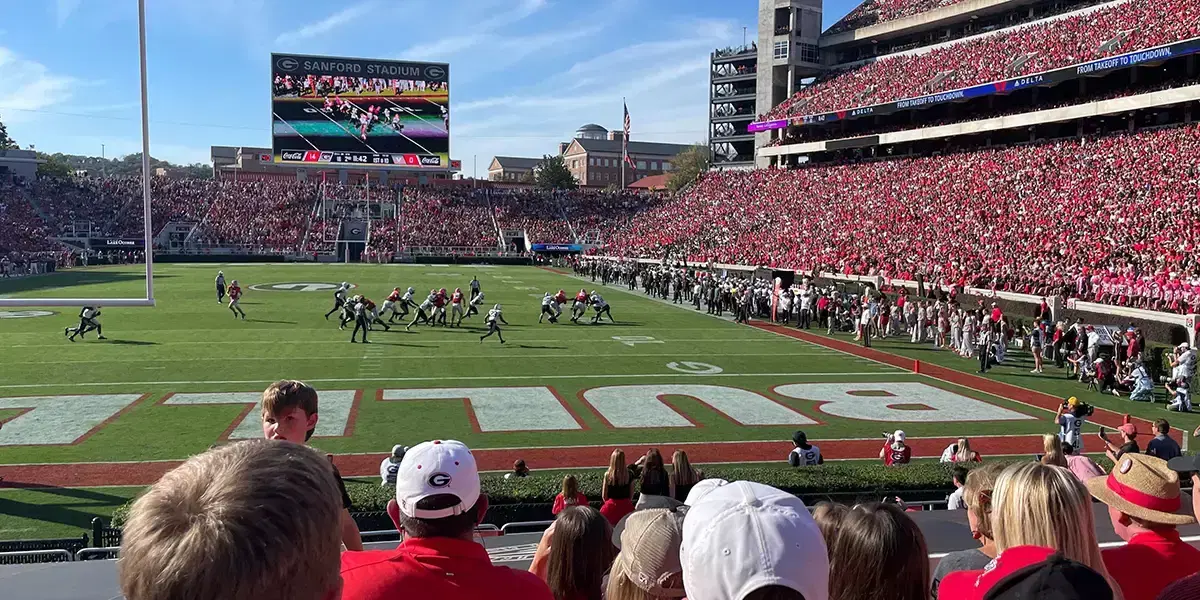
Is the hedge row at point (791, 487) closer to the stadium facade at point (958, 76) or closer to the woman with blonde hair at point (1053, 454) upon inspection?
the woman with blonde hair at point (1053, 454)

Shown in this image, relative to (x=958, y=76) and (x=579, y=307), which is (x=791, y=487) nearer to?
(x=579, y=307)

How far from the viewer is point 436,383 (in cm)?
1631

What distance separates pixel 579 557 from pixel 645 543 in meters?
0.96

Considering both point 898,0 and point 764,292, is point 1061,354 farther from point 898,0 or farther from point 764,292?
point 898,0

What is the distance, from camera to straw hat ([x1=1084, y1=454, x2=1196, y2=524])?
3160mm

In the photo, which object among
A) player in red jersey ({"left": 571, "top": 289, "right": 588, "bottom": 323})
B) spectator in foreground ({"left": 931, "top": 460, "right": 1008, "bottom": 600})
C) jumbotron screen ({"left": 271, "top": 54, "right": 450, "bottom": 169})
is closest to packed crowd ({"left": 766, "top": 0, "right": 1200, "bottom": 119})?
jumbotron screen ({"left": 271, "top": 54, "right": 450, "bottom": 169})

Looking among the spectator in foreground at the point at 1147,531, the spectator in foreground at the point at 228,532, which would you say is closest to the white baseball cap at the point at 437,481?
the spectator in foreground at the point at 228,532

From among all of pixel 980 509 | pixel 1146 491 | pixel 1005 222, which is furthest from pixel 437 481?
pixel 1005 222

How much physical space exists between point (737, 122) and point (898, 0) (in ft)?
48.6

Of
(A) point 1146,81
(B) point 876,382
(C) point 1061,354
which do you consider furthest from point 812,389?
(A) point 1146,81

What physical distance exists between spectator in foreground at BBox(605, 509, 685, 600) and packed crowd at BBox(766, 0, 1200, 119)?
1495 inches

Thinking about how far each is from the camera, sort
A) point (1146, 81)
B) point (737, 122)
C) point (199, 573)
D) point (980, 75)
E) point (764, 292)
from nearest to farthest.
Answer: point (199, 573)
point (764, 292)
point (1146, 81)
point (980, 75)
point (737, 122)

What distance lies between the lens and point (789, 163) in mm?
58531

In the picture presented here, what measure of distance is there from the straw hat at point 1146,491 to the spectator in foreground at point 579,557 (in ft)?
6.54
